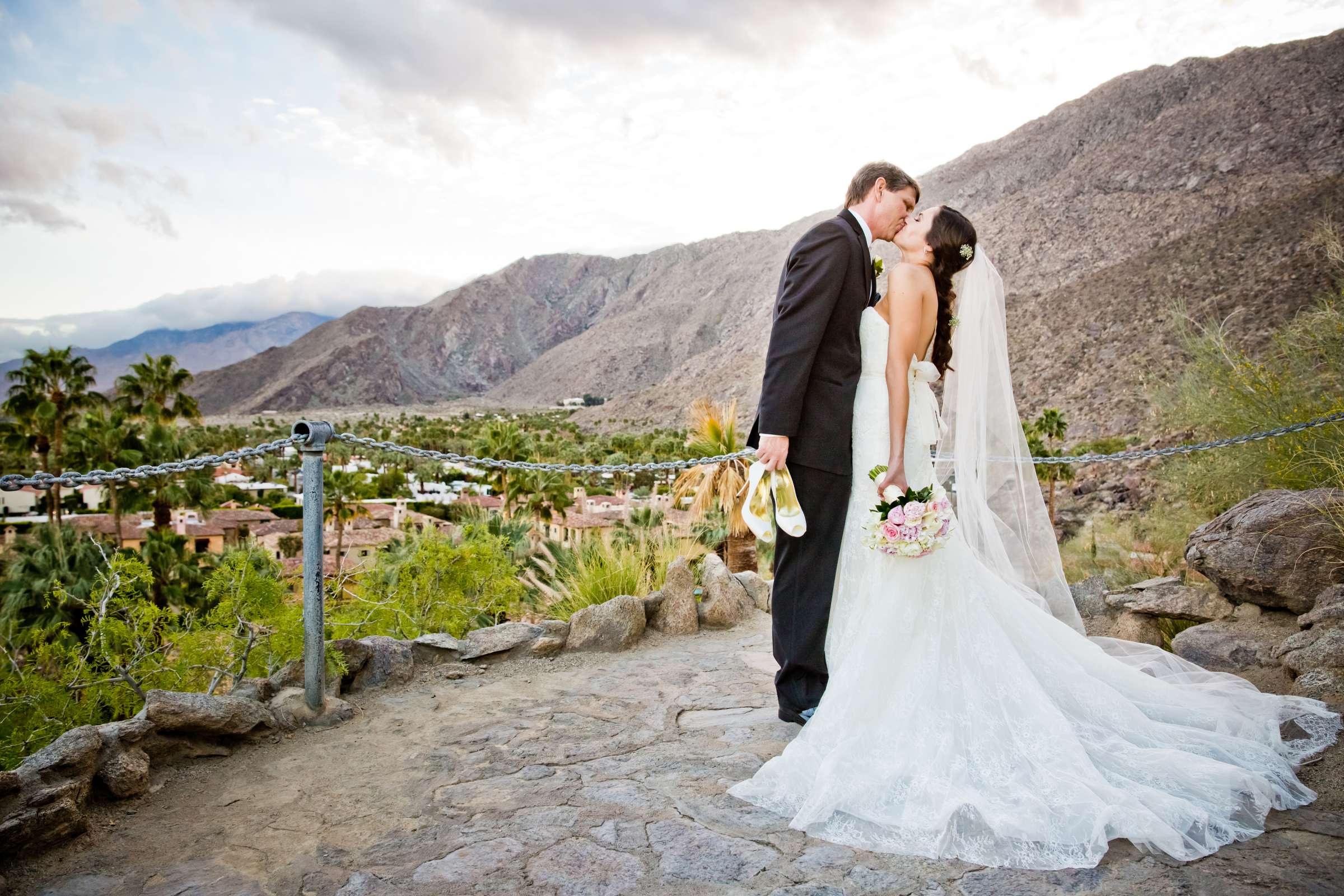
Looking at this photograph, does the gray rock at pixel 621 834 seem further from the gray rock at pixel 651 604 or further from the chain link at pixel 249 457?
the gray rock at pixel 651 604

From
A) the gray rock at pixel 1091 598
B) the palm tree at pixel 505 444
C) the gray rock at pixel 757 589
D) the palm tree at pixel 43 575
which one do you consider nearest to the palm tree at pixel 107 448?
the palm tree at pixel 43 575

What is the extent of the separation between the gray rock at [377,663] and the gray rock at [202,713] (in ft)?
2.41

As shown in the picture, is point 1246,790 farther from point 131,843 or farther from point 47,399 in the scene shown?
point 47,399

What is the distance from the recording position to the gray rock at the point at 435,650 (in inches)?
185

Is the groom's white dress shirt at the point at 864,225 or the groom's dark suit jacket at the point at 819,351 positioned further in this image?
the groom's white dress shirt at the point at 864,225

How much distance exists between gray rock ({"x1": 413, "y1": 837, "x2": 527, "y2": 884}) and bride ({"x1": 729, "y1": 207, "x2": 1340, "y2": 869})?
0.82 metres

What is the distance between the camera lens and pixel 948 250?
11.5 ft

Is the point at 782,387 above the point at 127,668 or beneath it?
above

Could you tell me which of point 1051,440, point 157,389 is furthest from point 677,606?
point 157,389

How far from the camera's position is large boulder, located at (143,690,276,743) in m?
3.22

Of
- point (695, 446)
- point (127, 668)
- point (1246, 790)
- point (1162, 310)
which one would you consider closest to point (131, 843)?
point (127, 668)

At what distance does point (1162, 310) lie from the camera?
4156 centimetres

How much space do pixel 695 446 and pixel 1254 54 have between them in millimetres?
74954

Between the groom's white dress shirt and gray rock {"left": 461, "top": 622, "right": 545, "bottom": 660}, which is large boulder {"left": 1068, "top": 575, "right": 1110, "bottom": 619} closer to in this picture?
the groom's white dress shirt
